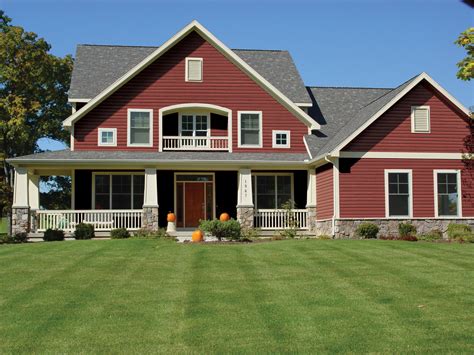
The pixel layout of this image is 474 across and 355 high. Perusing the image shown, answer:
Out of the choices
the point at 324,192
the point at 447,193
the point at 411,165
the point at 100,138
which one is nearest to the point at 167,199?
the point at 100,138

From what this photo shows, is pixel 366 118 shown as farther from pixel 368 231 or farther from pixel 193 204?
pixel 193 204

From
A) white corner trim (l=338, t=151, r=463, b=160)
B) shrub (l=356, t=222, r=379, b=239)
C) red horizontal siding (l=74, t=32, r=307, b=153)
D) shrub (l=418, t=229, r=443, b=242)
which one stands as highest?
red horizontal siding (l=74, t=32, r=307, b=153)

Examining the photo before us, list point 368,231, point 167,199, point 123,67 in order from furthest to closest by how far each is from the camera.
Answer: point 123,67
point 167,199
point 368,231

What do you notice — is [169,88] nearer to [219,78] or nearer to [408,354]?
[219,78]

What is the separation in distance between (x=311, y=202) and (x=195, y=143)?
5.53 meters

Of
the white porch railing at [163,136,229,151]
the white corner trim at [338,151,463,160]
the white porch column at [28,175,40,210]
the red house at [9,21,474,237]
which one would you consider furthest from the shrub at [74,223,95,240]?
the white corner trim at [338,151,463,160]

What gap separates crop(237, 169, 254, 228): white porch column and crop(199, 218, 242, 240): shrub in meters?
3.46

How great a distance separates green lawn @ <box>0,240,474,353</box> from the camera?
984 cm

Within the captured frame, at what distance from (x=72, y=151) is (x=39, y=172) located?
1.99 meters

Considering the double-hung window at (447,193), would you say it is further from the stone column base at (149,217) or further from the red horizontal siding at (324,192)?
the stone column base at (149,217)

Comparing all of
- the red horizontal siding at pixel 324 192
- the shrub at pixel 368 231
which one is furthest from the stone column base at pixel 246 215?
the shrub at pixel 368 231

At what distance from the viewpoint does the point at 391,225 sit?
24141 mm

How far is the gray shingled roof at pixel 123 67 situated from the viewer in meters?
28.8

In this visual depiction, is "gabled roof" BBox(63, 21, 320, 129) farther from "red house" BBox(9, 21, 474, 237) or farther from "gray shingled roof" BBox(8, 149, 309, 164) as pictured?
"gray shingled roof" BBox(8, 149, 309, 164)
